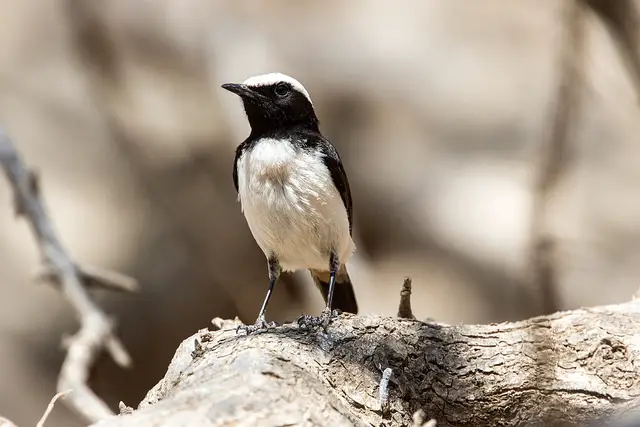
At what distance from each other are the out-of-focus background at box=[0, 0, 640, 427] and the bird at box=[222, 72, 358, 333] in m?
3.36

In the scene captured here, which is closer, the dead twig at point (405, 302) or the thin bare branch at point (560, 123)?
the thin bare branch at point (560, 123)

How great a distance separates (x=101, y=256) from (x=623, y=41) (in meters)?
6.60

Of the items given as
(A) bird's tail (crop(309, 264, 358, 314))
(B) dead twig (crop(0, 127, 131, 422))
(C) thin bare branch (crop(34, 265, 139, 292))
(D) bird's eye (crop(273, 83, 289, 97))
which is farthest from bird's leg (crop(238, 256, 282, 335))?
(B) dead twig (crop(0, 127, 131, 422))

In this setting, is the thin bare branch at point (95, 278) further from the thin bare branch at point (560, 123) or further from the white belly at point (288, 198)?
the thin bare branch at point (560, 123)

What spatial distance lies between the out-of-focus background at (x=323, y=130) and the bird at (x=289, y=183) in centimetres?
336

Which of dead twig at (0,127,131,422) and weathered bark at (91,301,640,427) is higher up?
dead twig at (0,127,131,422)

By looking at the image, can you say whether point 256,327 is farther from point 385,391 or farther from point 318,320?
point 385,391

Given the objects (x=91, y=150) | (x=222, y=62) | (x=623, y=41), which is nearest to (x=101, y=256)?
(x=91, y=150)

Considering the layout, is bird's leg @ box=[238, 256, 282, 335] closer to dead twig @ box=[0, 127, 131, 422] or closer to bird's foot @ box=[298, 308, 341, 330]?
bird's foot @ box=[298, 308, 341, 330]

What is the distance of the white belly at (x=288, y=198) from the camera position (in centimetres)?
430

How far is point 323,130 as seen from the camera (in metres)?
9.17

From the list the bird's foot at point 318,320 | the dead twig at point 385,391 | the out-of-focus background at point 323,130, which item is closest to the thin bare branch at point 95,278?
the bird's foot at point 318,320

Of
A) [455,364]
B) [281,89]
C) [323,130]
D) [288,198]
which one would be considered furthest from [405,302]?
[323,130]

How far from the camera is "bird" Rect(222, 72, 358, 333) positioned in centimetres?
430
